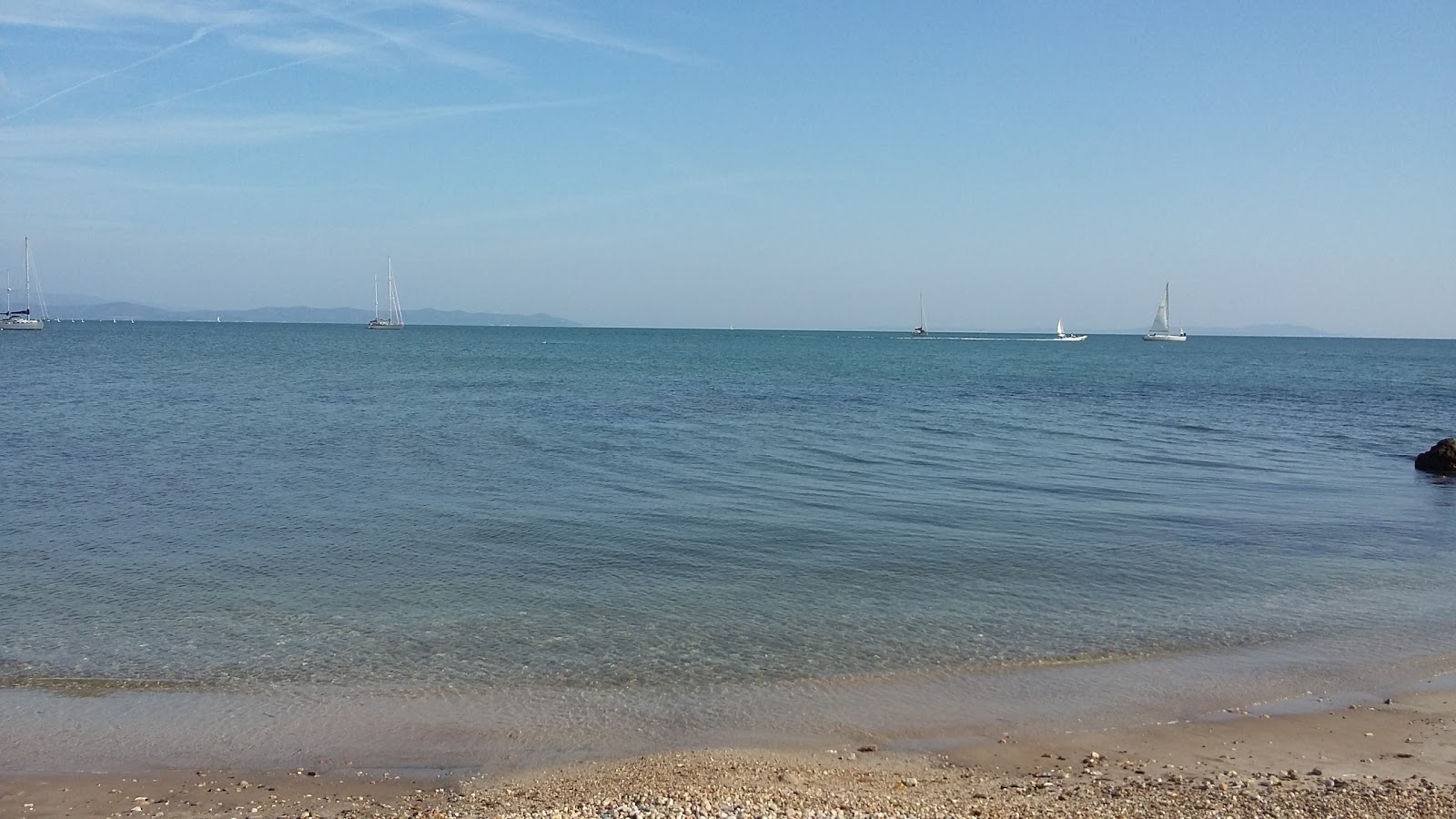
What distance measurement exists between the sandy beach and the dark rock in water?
21.5 m

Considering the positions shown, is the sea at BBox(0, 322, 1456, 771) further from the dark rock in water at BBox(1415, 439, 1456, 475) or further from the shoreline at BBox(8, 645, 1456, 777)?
the dark rock in water at BBox(1415, 439, 1456, 475)

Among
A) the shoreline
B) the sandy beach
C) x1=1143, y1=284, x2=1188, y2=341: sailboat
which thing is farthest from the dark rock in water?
x1=1143, y1=284, x2=1188, y2=341: sailboat

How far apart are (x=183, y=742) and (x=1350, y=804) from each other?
923 cm

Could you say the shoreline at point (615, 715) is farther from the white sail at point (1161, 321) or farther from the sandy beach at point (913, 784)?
the white sail at point (1161, 321)

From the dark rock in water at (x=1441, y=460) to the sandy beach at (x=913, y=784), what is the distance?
21510mm

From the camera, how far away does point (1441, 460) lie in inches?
1058

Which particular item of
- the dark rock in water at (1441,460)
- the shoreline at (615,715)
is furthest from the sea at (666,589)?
the dark rock in water at (1441,460)

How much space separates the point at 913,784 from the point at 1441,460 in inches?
1021

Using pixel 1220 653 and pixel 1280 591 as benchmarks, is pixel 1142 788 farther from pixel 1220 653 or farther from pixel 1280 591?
pixel 1280 591

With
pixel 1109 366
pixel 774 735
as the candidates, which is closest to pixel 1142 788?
pixel 774 735

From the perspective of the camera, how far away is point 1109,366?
3669 inches

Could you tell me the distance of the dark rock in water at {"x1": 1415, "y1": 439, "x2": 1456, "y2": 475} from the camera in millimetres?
26609

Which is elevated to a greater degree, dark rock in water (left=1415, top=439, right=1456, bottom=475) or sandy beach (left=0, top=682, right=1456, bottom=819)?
dark rock in water (left=1415, top=439, right=1456, bottom=475)

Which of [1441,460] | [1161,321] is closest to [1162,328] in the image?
[1161,321]
